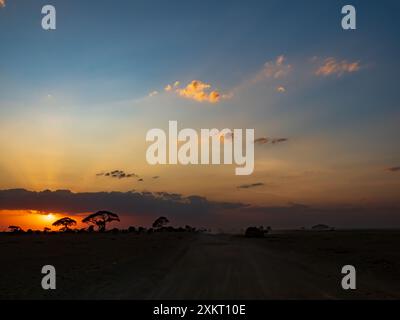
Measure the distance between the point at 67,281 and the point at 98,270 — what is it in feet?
13.9

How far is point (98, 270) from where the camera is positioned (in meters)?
22.2

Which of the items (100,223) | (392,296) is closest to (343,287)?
(392,296)

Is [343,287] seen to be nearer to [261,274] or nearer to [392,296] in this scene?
[392,296]

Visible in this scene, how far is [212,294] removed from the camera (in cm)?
1409

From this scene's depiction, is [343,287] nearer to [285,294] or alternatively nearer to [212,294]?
[285,294]
